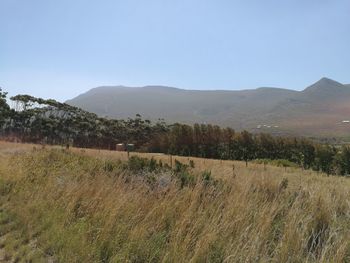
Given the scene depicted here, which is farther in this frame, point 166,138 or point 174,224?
point 166,138

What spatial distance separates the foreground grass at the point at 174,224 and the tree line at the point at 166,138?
99.4 ft

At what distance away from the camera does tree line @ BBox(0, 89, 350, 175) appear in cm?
4659

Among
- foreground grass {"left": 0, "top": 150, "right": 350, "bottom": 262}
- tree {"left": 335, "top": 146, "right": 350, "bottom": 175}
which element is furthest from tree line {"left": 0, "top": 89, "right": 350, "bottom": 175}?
foreground grass {"left": 0, "top": 150, "right": 350, "bottom": 262}

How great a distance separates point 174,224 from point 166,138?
52180 mm

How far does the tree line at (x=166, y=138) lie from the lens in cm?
4659

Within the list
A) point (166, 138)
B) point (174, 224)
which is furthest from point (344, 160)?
point (174, 224)

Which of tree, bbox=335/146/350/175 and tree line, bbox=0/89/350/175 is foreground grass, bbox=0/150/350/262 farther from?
tree, bbox=335/146/350/175

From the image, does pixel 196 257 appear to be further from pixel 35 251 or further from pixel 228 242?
pixel 35 251

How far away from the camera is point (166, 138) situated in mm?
57375

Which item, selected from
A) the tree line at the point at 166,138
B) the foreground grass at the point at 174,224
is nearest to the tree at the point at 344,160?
the tree line at the point at 166,138

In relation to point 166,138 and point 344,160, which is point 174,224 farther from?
point 166,138

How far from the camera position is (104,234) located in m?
4.96

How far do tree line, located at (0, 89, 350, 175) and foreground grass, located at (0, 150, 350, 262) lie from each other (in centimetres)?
3031

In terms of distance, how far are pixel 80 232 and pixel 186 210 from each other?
1326mm
